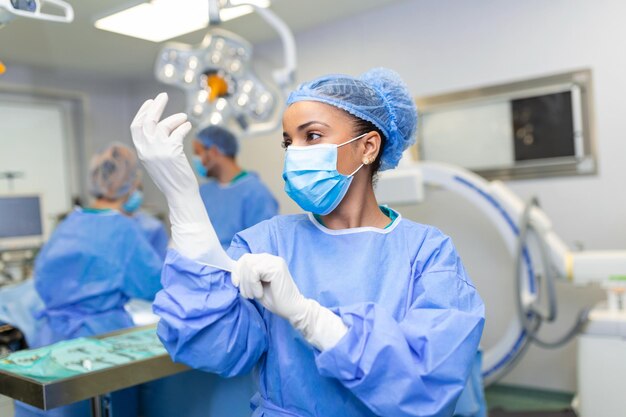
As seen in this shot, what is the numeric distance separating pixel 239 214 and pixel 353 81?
1.85 meters

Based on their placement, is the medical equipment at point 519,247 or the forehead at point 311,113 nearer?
the forehead at point 311,113

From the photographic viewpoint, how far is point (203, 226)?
1.07m

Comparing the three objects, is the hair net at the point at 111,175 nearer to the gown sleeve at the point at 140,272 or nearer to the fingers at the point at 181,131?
the gown sleeve at the point at 140,272

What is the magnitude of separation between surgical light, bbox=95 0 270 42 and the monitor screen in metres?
1.05

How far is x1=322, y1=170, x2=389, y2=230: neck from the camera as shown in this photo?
1226 millimetres

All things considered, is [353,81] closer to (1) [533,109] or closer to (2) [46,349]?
(2) [46,349]

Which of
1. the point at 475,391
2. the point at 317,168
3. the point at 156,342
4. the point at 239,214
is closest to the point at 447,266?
the point at 317,168

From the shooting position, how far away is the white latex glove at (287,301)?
97cm

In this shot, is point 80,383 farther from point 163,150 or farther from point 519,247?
point 519,247

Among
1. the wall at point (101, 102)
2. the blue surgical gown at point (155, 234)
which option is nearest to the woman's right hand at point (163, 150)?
the blue surgical gown at point (155, 234)

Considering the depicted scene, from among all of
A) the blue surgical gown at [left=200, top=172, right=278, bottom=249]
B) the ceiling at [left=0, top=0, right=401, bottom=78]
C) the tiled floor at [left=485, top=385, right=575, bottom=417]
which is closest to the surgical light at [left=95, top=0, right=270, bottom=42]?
the ceiling at [left=0, top=0, right=401, bottom=78]

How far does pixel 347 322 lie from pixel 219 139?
2.22 metres

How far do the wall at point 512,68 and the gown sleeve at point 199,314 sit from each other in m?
2.22

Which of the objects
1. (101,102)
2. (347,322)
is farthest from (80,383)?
(101,102)
